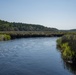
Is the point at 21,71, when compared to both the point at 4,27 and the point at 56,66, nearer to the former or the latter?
the point at 56,66

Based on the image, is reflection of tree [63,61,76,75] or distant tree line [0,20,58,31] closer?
reflection of tree [63,61,76,75]

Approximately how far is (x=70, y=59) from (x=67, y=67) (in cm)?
209

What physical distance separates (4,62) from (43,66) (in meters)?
5.58

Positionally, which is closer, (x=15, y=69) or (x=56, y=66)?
(x=15, y=69)

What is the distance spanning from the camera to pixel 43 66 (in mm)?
25859

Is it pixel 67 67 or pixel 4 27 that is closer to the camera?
pixel 67 67

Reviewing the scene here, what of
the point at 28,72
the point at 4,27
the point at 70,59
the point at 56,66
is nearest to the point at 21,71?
the point at 28,72

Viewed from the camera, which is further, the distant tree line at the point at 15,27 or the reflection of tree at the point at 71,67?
the distant tree line at the point at 15,27

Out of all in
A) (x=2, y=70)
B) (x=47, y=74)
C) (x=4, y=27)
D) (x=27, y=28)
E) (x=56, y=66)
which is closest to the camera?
(x=47, y=74)

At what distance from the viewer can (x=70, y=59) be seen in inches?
1056

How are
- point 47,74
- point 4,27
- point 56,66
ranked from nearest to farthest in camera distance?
1. point 47,74
2. point 56,66
3. point 4,27

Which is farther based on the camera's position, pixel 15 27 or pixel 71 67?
pixel 15 27

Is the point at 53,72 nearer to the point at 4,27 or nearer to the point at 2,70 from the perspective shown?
the point at 2,70

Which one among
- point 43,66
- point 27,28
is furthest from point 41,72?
point 27,28
